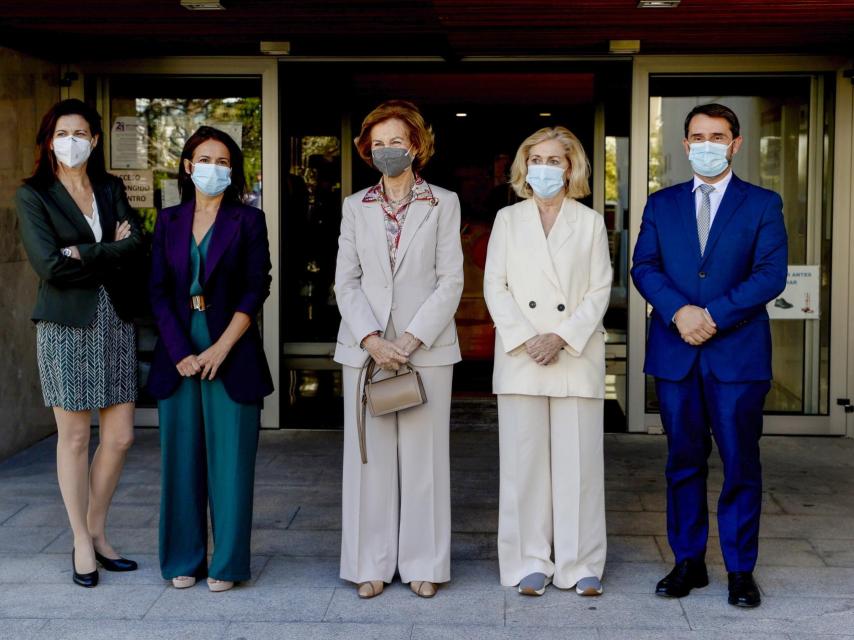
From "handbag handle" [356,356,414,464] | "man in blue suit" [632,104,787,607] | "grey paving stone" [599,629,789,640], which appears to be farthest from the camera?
"handbag handle" [356,356,414,464]

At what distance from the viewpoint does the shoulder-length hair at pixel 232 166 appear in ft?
16.1

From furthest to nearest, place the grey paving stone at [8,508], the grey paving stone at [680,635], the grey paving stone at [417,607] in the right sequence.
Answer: the grey paving stone at [8,508]
the grey paving stone at [417,607]
the grey paving stone at [680,635]

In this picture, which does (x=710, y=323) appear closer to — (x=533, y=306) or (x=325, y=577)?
(x=533, y=306)

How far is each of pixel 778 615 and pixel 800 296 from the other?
388 cm

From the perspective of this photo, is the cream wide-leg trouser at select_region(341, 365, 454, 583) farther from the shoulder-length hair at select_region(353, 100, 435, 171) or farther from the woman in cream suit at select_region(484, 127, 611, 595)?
the shoulder-length hair at select_region(353, 100, 435, 171)

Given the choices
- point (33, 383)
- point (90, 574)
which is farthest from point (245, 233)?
point (33, 383)

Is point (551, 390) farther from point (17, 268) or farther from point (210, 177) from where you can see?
point (17, 268)

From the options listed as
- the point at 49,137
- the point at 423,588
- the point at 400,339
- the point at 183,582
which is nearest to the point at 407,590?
the point at 423,588

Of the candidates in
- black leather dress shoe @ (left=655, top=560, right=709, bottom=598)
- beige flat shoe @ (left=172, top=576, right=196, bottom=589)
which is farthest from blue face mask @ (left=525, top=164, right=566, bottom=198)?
beige flat shoe @ (left=172, top=576, right=196, bottom=589)

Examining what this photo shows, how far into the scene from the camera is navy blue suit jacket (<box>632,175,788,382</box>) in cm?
462

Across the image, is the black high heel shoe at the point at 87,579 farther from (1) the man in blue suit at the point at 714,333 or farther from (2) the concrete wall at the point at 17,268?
(2) the concrete wall at the point at 17,268

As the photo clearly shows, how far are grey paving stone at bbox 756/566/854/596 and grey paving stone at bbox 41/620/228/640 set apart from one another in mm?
2253

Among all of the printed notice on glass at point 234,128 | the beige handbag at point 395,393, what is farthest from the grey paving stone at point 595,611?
the printed notice on glass at point 234,128

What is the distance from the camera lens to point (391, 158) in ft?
15.6
